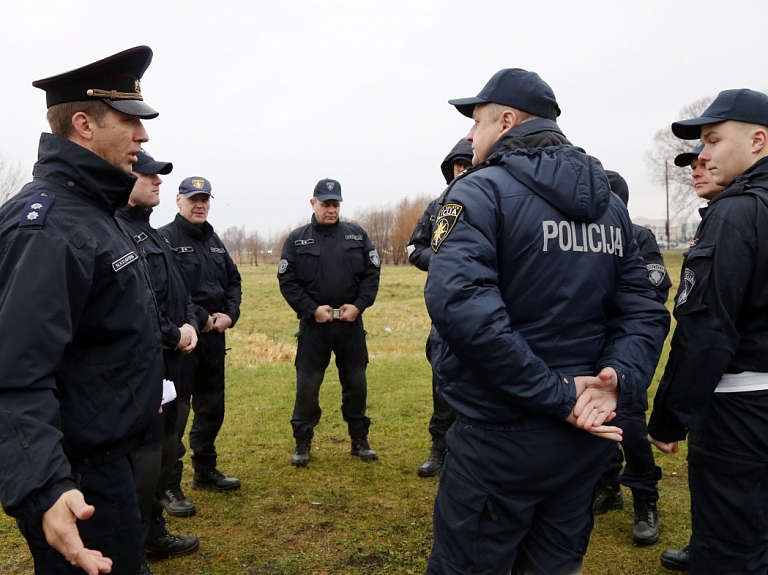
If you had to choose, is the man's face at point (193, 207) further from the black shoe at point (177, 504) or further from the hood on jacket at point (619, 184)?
the hood on jacket at point (619, 184)

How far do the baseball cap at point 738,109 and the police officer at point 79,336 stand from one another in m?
2.55

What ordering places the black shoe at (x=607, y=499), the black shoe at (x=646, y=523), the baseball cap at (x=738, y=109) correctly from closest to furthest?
the baseball cap at (x=738, y=109)
the black shoe at (x=646, y=523)
the black shoe at (x=607, y=499)

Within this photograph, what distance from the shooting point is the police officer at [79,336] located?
1737mm

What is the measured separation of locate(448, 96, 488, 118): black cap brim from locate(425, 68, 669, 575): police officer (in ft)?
0.55

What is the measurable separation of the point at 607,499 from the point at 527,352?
2918 mm

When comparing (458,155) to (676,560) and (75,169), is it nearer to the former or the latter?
(676,560)

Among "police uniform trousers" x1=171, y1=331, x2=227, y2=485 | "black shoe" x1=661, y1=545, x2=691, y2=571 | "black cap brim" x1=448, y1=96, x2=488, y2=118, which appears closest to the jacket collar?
"black cap brim" x1=448, y1=96, x2=488, y2=118

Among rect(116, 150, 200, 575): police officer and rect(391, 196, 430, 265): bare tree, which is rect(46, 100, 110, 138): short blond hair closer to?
rect(116, 150, 200, 575): police officer

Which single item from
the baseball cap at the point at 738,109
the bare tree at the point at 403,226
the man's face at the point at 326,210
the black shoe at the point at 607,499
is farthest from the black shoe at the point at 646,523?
the bare tree at the point at 403,226

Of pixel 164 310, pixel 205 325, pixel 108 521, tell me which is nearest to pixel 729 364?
pixel 108 521

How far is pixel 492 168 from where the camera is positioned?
238cm

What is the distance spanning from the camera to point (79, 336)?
82.5 inches

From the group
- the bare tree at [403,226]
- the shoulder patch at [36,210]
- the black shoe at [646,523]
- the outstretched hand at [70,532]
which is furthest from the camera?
the bare tree at [403,226]

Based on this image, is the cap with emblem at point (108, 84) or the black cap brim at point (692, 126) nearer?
the cap with emblem at point (108, 84)
